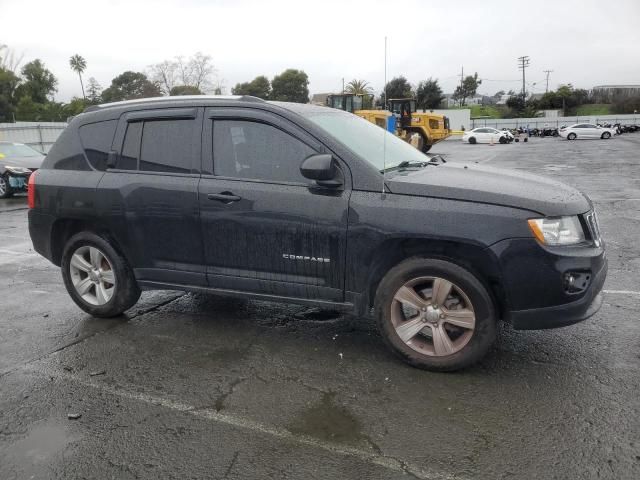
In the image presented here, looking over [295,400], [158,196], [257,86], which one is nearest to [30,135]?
[158,196]

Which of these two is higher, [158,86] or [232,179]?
[158,86]

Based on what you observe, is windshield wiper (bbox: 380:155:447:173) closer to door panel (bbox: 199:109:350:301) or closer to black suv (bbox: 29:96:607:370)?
black suv (bbox: 29:96:607:370)

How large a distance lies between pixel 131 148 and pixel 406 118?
24562 mm

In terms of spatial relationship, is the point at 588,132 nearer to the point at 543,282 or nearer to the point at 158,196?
the point at 543,282

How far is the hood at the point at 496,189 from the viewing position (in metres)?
3.44

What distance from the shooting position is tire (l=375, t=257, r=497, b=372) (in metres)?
3.52

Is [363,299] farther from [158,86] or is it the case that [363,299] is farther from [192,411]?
[158,86]

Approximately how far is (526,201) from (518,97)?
303ft

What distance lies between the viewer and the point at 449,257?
11.8ft

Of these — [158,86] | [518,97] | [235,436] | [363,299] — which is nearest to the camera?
[235,436]

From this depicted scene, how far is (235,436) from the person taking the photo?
118 inches

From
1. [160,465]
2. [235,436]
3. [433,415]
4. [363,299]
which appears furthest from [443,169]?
[160,465]

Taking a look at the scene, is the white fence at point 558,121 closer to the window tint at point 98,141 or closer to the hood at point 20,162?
the hood at point 20,162

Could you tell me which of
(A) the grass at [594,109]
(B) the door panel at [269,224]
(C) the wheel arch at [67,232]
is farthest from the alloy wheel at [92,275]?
(A) the grass at [594,109]
